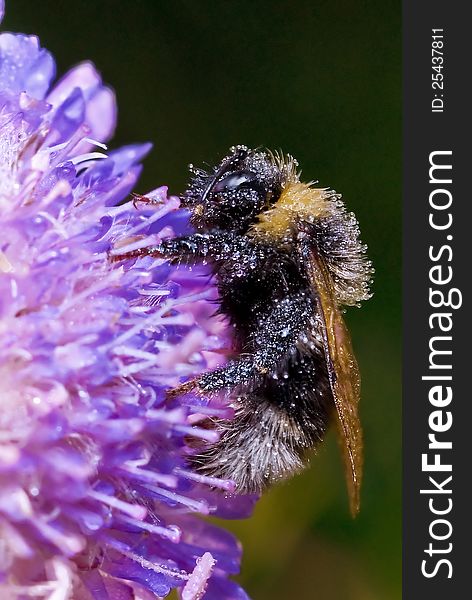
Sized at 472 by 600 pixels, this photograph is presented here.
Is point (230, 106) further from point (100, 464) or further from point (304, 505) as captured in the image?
point (100, 464)

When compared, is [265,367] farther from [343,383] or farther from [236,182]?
[236,182]

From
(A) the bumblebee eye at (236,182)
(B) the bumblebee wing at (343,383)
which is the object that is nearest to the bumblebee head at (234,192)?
(A) the bumblebee eye at (236,182)

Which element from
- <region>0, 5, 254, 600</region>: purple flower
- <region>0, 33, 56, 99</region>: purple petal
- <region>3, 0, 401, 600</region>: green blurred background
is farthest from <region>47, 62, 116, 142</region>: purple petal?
<region>3, 0, 401, 600</region>: green blurred background

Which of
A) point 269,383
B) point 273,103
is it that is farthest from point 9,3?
point 269,383

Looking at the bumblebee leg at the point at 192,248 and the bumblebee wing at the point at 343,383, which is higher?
the bumblebee leg at the point at 192,248

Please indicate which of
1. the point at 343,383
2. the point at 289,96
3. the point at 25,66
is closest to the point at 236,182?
the point at 343,383

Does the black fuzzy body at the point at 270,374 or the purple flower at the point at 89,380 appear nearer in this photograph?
the purple flower at the point at 89,380

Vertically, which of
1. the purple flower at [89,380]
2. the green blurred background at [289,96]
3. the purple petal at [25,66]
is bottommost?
the purple flower at [89,380]

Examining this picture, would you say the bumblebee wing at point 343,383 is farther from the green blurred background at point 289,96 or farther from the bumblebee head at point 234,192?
the green blurred background at point 289,96
